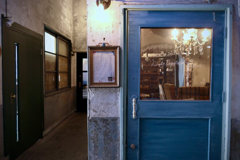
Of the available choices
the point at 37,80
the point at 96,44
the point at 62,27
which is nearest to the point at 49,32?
the point at 62,27

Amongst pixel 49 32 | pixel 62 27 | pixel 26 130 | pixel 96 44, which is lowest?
pixel 26 130

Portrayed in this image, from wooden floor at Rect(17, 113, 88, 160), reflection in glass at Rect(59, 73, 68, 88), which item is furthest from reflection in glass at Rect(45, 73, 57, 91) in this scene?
wooden floor at Rect(17, 113, 88, 160)

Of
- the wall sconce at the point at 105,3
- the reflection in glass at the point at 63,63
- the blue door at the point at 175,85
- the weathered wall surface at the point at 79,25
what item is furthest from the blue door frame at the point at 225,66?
the weathered wall surface at the point at 79,25

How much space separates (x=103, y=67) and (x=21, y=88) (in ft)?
5.93

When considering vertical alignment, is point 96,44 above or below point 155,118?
above

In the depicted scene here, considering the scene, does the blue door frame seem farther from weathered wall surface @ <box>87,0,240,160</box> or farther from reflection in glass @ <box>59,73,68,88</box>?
reflection in glass @ <box>59,73,68,88</box>

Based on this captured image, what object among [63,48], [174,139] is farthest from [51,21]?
[174,139]

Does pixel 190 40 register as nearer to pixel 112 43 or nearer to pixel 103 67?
pixel 112 43

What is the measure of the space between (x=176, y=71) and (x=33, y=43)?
2863mm

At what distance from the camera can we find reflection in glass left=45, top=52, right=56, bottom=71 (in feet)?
13.3

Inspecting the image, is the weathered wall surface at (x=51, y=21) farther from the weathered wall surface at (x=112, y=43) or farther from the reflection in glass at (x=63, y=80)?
the weathered wall surface at (x=112, y=43)

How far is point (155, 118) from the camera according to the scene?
2023 millimetres

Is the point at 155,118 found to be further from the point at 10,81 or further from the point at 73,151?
the point at 10,81

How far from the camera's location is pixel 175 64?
204cm
